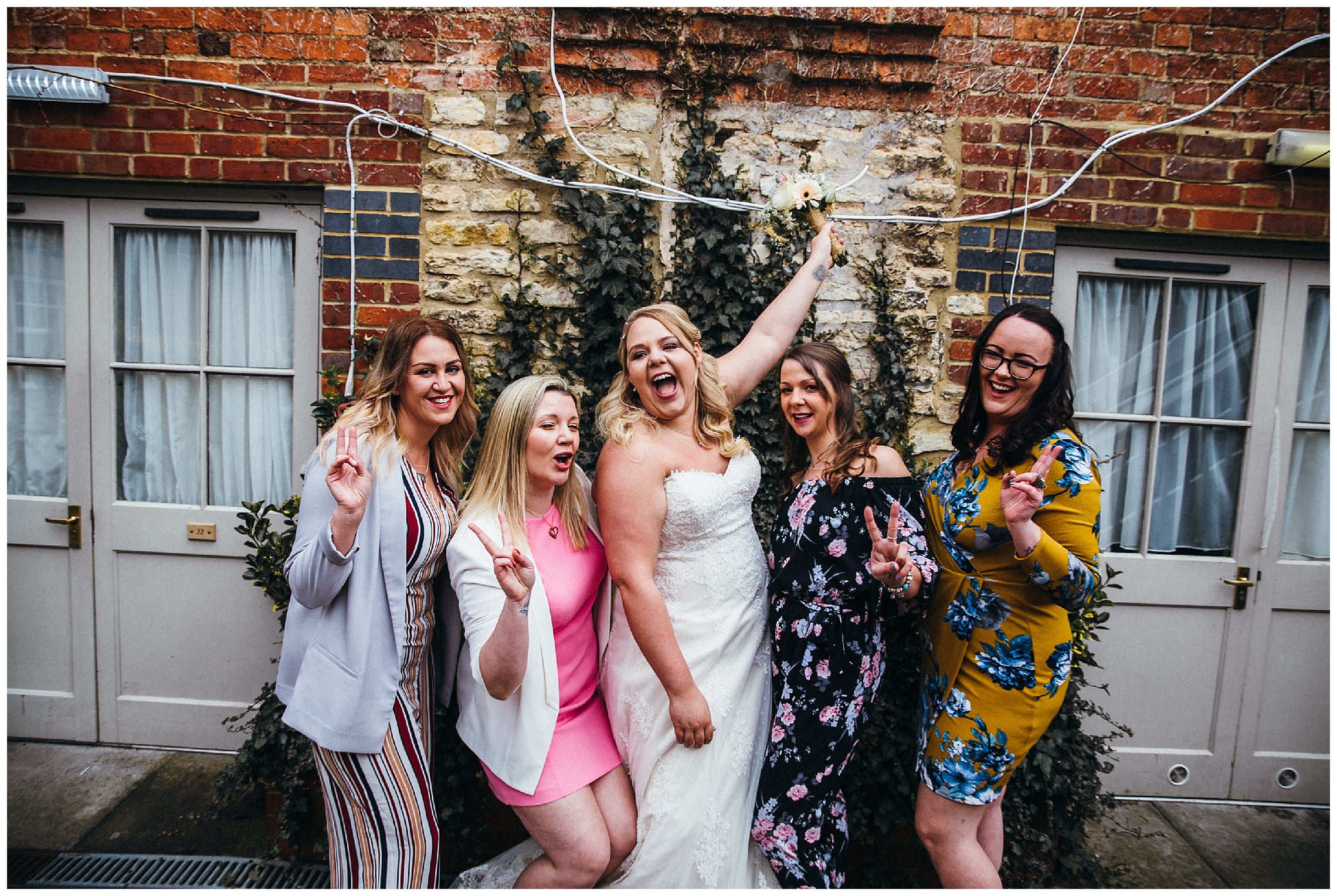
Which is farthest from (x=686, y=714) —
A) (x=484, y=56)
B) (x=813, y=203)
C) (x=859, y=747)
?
(x=484, y=56)

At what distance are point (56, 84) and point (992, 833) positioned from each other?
15.5 feet

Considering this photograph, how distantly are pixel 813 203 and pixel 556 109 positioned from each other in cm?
129

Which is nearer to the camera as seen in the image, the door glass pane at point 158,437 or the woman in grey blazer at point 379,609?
the woman in grey blazer at point 379,609

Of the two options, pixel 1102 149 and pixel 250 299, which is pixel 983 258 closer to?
pixel 1102 149

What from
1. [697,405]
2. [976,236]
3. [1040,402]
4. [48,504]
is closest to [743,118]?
[976,236]


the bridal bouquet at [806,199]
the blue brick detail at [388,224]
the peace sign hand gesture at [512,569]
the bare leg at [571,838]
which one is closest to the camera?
the peace sign hand gesture at [512,569]

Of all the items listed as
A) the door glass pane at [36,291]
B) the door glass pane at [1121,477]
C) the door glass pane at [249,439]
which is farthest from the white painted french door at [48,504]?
the door glass pane at [1121,477]

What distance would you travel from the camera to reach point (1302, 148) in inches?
115

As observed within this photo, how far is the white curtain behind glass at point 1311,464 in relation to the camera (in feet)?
10.9

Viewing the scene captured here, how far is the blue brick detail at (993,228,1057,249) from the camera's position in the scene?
3039 mm

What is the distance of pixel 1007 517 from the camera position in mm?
1822

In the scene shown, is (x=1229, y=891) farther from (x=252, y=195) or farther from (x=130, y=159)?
(x=130, y=159)

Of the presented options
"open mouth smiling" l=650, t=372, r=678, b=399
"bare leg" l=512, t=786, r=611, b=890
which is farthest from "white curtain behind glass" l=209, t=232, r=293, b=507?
"bare leg" l=512, t=786, r=611, b=890

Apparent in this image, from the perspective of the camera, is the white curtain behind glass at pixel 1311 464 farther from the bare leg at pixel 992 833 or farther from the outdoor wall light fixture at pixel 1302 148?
the bare leg at pixel 992 833
